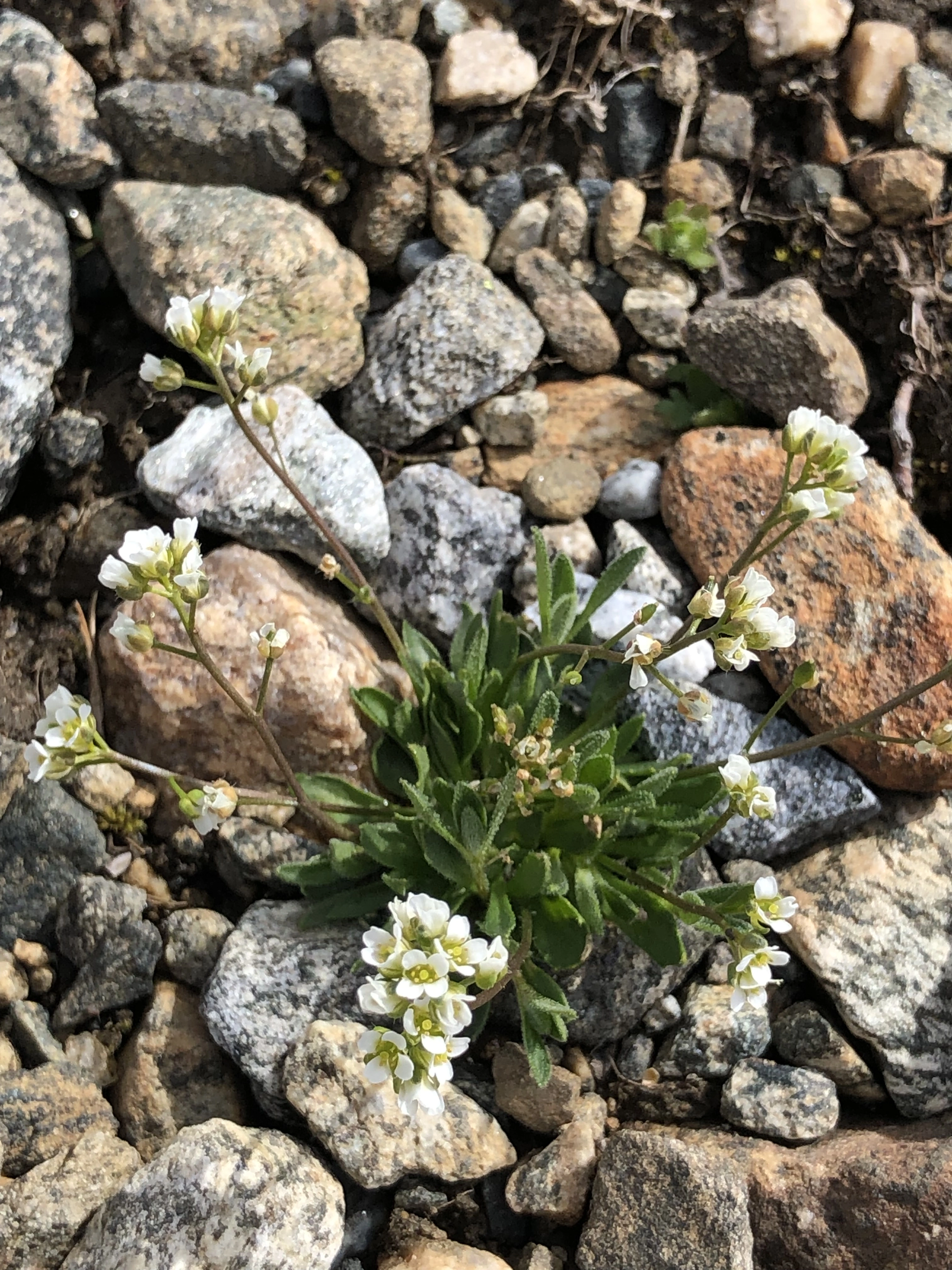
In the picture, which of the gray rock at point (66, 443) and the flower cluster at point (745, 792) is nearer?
the flower cluster at point (745, 792)

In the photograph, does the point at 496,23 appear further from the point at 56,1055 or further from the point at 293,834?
the point at 56,1055

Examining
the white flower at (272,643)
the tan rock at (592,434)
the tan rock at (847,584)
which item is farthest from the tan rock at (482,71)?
the white flower at (272,643)

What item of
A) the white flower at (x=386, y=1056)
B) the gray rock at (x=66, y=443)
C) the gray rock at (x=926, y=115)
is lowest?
the white flower at (x=386, y=1056)

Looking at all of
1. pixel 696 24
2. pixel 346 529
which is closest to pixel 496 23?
pixel 696 24

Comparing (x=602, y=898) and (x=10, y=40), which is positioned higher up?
(x=10, y=40)

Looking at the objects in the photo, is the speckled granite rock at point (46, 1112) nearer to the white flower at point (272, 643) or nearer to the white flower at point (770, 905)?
the white flower at point (272, 643)

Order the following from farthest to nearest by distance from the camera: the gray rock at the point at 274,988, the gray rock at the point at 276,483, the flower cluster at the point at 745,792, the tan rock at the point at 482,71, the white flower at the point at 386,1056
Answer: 1. the tan rock at the point at 482,71
2. the gray rock at the point at 276,483
3. the gray rock at the point at 274,988
4. the flower cluster at the point at 745,792
5. the white flower at the point at 386,1056

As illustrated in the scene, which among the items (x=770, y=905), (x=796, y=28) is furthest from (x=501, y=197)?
(x=770, y=905)

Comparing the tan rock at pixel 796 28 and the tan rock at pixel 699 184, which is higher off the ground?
the tan rock at pixel 796 28
